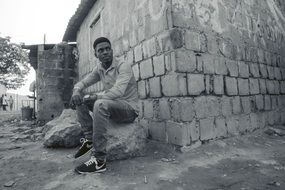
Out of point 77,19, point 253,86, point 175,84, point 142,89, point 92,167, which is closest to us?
point 92,167

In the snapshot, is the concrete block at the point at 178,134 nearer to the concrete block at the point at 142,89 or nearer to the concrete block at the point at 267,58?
the concrete block at the point at 142,89

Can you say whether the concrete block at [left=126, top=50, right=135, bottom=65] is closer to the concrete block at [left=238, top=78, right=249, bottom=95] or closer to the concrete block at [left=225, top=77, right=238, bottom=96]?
the concrete block at [left=225, top=77, right=238, bottom=96]

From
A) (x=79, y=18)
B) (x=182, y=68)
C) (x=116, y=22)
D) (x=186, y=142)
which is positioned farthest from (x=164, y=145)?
(x=79, y=18)

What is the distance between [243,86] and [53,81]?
6194 mm

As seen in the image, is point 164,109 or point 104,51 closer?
point 104,51

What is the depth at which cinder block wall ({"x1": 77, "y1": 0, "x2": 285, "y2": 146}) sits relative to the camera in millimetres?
3158

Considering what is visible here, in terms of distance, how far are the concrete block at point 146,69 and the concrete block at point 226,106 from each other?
52.7 inches

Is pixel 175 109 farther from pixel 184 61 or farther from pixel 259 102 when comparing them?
pixel 259 102

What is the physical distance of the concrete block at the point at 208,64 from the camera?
344cm

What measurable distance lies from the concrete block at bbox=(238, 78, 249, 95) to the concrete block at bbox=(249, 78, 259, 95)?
160mm

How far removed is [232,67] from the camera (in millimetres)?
3961

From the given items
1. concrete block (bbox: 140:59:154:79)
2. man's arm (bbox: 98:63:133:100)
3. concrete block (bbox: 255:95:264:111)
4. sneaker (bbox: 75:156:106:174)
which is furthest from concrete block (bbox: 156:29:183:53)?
concrete block (bbox: 255:95:264:111)

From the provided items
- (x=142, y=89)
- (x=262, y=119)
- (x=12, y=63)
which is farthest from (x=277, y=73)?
(x=12, y=63)

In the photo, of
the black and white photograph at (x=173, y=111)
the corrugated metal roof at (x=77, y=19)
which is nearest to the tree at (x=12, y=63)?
the corrugated metal roof at (x=77, y=19)
